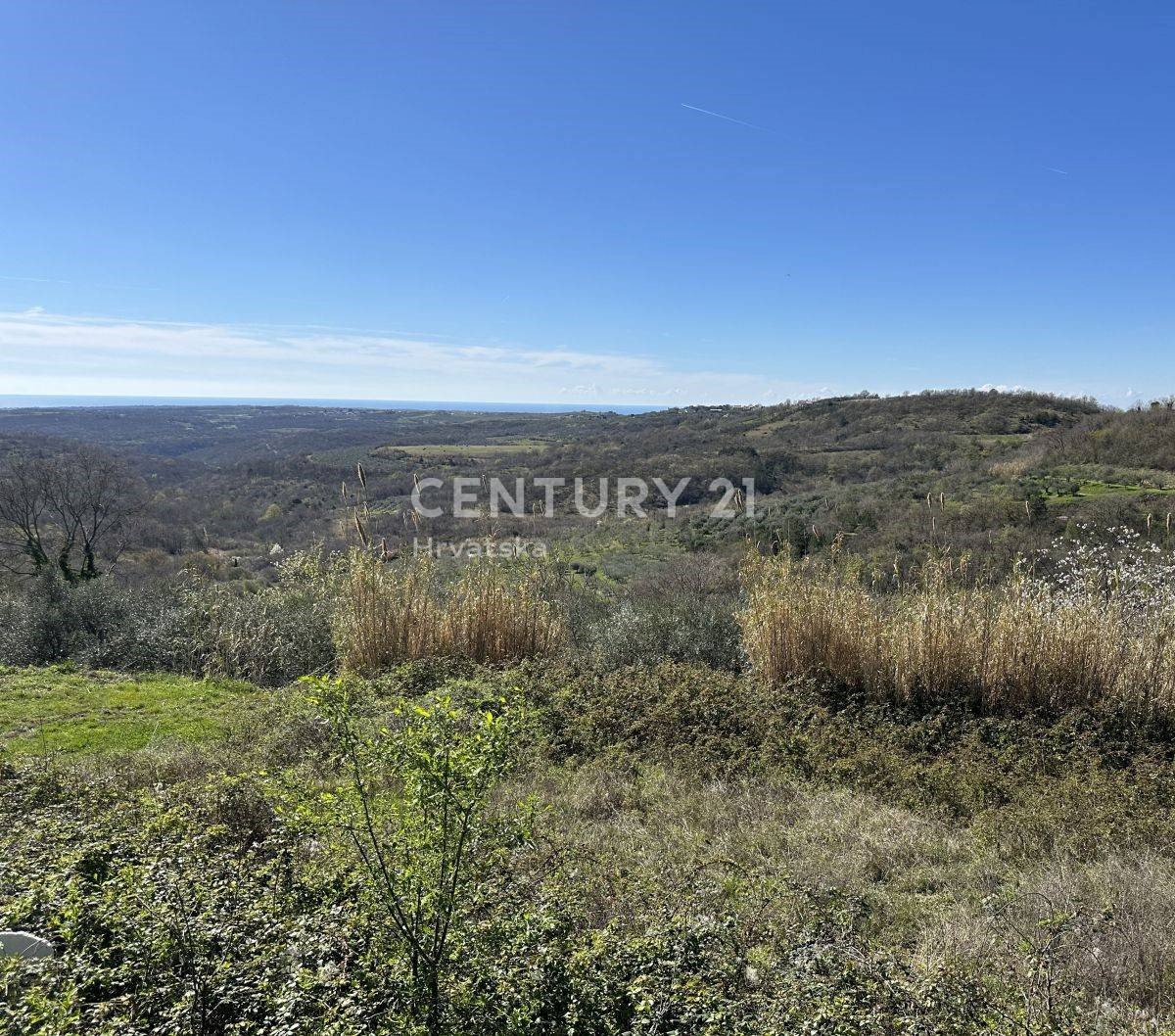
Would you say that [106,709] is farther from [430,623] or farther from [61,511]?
[61,511]

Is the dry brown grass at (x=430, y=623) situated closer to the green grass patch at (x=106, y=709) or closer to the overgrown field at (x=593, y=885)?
the green grass patch at (x=106, y=709)

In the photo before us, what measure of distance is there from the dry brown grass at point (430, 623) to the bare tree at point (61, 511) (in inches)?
402

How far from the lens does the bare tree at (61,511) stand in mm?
13617

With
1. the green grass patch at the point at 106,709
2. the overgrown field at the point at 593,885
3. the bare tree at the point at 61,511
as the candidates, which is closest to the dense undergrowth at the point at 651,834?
the overgrown field at the point at 593,885

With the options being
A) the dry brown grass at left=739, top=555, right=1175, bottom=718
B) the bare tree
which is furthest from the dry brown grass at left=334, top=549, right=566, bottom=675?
the bare tree

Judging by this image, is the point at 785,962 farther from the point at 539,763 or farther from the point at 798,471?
the point at 798,471

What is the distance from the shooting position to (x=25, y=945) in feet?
7.16

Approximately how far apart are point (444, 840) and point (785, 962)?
4.27 ft

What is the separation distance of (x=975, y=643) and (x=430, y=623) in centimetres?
482

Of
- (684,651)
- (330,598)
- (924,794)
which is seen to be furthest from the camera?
(330,598)

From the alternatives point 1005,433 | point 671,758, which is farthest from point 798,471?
point 671,758

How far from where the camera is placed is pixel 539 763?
175 inches

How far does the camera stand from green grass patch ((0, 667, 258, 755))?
16.3 ft

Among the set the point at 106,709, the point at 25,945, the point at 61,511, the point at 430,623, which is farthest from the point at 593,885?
the point at 61,511
